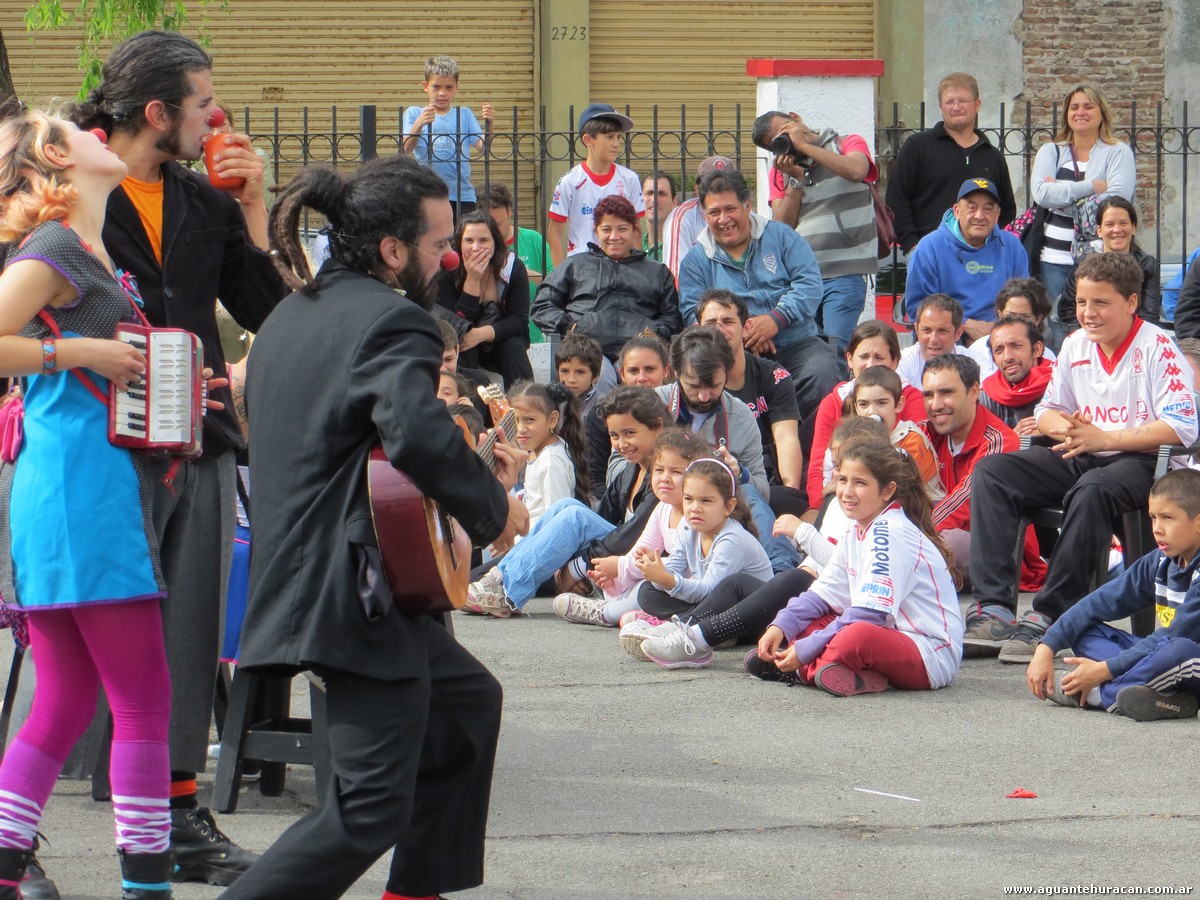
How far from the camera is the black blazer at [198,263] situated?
396 cm

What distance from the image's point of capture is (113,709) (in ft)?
11.8

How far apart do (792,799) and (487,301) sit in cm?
551

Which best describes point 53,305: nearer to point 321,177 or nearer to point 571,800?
point 321,177

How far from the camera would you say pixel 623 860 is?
4102 mm

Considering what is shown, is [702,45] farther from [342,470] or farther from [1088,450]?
[342,470]

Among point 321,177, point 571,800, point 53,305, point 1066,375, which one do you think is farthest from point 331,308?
point 1066,375

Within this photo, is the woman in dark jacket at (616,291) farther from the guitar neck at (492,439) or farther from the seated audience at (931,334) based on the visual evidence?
the guitar neck at (492,439)

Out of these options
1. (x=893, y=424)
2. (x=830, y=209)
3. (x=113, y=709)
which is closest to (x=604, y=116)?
(x=830, y=209)

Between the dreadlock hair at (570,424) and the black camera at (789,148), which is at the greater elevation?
the black camera at (789,148)

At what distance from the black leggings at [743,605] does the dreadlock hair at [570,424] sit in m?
1.59

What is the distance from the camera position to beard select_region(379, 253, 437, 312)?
131 inches

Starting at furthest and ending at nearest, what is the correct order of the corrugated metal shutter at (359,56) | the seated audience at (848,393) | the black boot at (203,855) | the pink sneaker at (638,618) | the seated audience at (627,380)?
the corrugated metal shutter at (359,56)
the seated audience at (627,380)
the seated audience at (848,393)
the pink sneaker at (638,618)
the black boot at (203,855)

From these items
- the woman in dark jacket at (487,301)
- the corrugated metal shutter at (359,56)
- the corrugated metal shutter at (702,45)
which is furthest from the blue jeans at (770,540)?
the corrugated metal shutter at (702,45)

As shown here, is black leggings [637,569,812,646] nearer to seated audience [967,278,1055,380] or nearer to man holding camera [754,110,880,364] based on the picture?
seated audience [967,278,1055,380]
